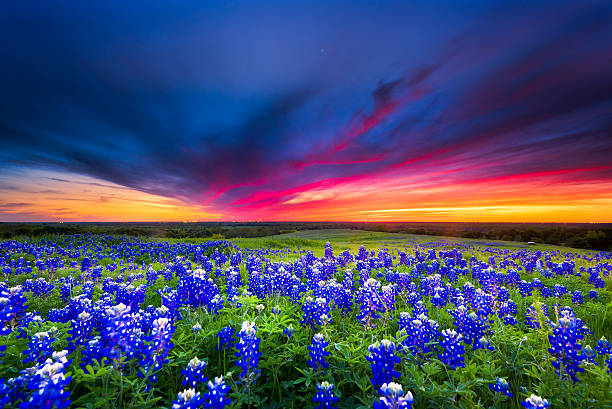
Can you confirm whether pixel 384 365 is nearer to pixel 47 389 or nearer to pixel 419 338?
pixel 419 338

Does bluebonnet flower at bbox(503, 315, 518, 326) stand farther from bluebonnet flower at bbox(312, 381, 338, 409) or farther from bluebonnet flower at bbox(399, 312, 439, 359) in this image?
bluebonnet flower at bbox(312, 381, 338, 409)

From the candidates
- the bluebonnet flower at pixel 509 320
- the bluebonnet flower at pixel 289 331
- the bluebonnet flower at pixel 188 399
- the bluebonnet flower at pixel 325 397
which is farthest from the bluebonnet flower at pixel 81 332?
the bluebonnet flower at pixel 509 320

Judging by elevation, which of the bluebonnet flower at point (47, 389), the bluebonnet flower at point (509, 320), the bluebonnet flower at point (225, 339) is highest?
the bluebonnet flower at point (47, 389)

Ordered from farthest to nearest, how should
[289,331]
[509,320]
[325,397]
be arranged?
[509,320], [289,331], [325,397]

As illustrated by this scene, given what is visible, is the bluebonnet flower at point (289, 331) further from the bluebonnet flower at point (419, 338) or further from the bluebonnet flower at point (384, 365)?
the bluebonnet flower at point (419, 338)

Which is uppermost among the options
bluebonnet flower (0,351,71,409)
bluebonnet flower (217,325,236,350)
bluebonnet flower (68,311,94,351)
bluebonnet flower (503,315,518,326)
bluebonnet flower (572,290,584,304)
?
bluebonnet flower (0,351,71,409)

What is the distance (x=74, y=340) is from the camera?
369 centimetres

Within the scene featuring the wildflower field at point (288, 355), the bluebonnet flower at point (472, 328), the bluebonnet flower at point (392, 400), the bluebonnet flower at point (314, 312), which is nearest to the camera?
the bluebonnet flower at point (392, 400)

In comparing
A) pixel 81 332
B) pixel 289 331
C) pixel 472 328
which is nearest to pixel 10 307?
pixel 81 332

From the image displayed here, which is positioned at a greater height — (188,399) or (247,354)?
(247,354)

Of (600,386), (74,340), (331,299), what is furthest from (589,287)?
(74,340)

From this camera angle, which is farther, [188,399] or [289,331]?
[289,331]

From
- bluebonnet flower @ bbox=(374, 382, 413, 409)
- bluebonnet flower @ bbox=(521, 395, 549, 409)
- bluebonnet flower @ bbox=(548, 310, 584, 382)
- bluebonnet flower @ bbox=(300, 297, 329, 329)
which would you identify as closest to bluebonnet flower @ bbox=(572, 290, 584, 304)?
bluebonnet flower @ bbox=(548, 310, 584, 382)

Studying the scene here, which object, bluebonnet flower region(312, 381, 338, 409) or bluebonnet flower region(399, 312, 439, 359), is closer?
bluebonnet flower region(312, 381, 338, 409)
